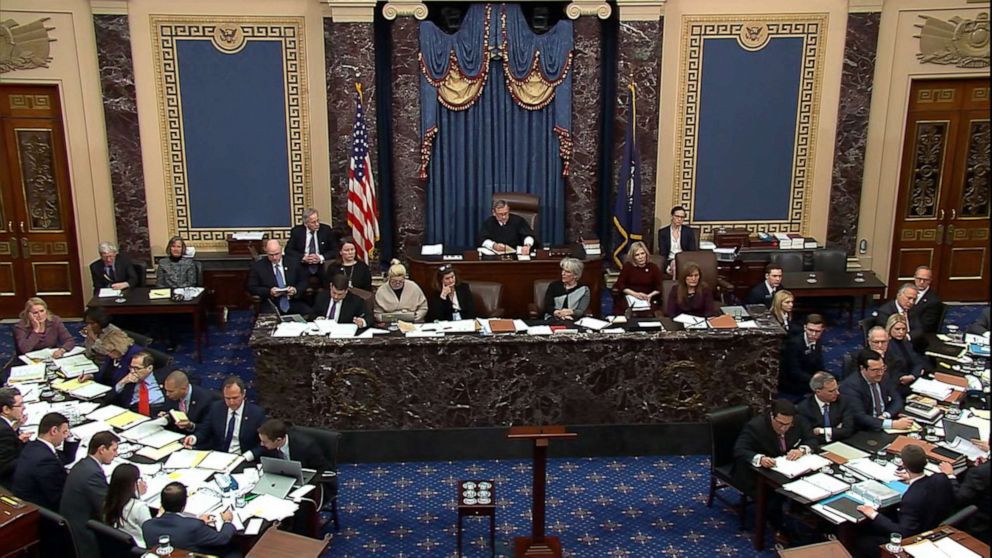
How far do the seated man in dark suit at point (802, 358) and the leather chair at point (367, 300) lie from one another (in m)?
3.99

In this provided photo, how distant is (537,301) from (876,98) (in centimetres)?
550

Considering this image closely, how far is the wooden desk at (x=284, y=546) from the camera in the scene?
5.41 m

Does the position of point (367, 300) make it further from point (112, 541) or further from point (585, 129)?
point (112, 541)

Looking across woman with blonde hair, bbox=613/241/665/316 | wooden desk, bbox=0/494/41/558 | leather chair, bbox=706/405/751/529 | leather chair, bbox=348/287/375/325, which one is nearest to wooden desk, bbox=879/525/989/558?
leather chair, bbox=706/405/751/529

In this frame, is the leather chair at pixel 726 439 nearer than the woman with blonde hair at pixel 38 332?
Yes

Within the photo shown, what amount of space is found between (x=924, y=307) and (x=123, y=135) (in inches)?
363

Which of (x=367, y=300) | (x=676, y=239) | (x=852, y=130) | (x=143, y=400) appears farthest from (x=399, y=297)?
(x=852, y=130)

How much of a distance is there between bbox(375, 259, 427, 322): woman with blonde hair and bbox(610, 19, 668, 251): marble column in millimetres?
3974

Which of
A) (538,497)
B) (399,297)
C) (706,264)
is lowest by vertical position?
(538,497)

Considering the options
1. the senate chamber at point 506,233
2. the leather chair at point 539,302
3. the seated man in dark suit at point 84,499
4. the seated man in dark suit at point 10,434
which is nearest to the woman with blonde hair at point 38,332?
the senate chamber at point 506,233

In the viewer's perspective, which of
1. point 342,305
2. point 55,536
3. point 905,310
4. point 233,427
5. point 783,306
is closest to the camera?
point 55,536

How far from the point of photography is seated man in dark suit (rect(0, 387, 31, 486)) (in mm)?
6262

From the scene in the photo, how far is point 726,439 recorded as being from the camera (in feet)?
22.9

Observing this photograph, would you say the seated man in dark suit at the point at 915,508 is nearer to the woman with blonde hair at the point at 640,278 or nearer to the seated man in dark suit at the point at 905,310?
the seated man in dark suit at the point at 905,310
